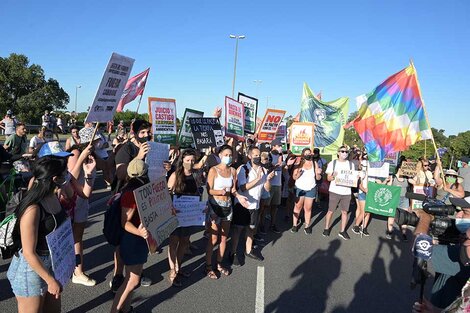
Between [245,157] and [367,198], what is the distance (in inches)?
113

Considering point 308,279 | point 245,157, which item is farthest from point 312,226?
point 308,279

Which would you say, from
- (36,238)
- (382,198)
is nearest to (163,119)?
(36,238)

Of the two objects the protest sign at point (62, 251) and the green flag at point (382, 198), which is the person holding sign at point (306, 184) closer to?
the green flag at point (382, 198)

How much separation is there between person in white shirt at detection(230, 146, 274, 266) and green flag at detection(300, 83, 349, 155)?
187 inches

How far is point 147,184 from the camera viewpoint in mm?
3320

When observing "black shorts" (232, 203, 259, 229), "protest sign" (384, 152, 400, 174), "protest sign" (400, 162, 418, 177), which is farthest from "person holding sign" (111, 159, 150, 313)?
"protest sign" (384, 152, 400, 174)

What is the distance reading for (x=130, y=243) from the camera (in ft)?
10.6

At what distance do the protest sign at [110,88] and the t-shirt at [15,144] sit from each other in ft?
19.4

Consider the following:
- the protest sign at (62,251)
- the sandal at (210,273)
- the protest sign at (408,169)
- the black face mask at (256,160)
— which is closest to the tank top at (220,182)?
the black face mask at (256,160)

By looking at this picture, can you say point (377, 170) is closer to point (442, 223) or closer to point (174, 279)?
point (442, 223)

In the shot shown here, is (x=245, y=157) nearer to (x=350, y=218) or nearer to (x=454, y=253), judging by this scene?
(x=350, y=218)

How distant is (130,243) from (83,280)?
5.09 ft

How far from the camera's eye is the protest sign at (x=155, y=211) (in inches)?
125

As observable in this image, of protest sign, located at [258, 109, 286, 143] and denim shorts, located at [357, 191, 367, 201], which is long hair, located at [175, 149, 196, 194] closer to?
protest sign, located at [258, 109, 286, 143]
